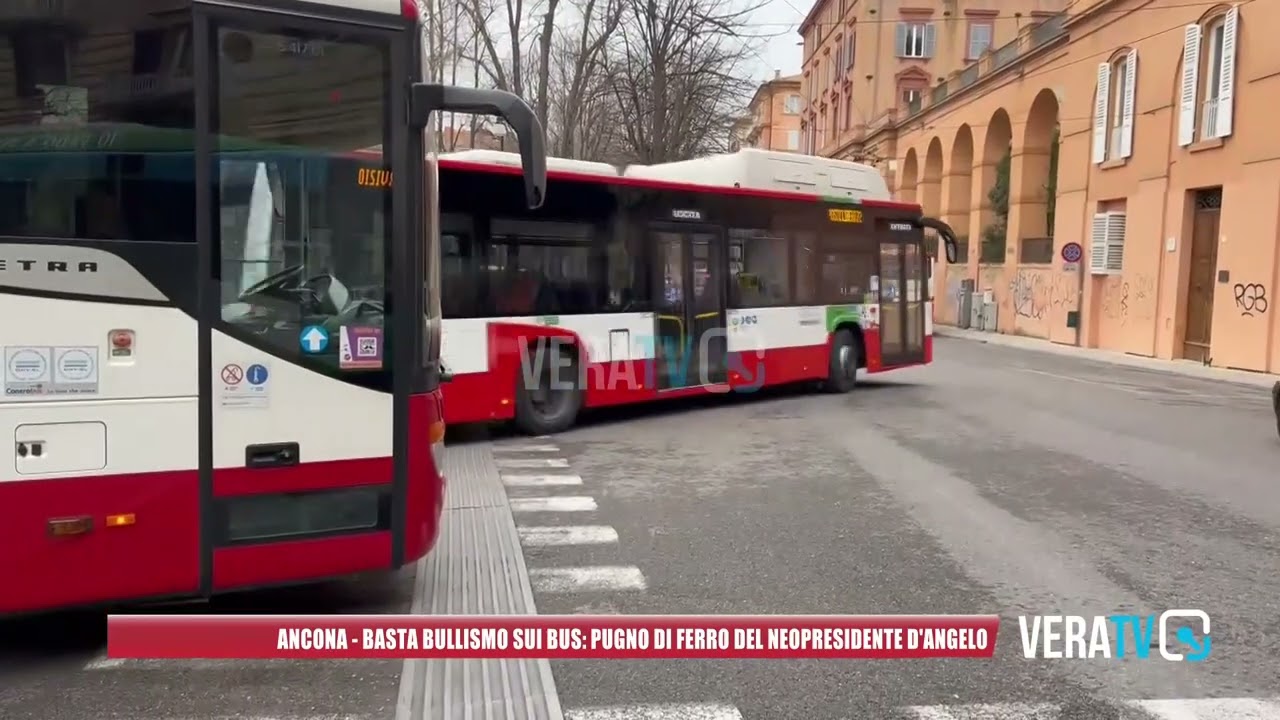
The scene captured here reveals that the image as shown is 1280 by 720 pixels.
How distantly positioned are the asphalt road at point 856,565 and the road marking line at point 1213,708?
16 mm

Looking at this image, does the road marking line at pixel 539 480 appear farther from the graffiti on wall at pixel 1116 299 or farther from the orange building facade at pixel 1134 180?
the graffiti on wall at pixel 1116 299

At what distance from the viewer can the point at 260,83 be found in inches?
181

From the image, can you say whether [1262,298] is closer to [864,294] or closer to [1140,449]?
[864,294]

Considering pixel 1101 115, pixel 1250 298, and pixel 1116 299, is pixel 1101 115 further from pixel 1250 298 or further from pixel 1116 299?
pixel 1250 298

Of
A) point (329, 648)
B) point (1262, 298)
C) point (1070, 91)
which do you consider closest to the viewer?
point (329, 648)

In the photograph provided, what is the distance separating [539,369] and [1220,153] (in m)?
18.6

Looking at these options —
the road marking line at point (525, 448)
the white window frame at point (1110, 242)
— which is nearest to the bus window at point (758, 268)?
the road marking line at point (525, 448)

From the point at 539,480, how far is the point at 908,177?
4093 centimetres

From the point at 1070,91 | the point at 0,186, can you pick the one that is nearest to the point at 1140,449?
the point at 0,186

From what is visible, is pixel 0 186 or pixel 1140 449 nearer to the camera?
pixel 0 186

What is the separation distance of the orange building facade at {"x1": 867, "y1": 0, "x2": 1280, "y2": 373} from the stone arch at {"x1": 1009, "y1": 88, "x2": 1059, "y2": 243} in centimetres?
5

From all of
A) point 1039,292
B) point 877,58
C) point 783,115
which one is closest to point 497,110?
point 1039,292

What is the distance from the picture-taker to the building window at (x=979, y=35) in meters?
51.5

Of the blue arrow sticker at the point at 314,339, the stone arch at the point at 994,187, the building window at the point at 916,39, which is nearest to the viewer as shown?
the blue arrow sticker at the point at 314,339
